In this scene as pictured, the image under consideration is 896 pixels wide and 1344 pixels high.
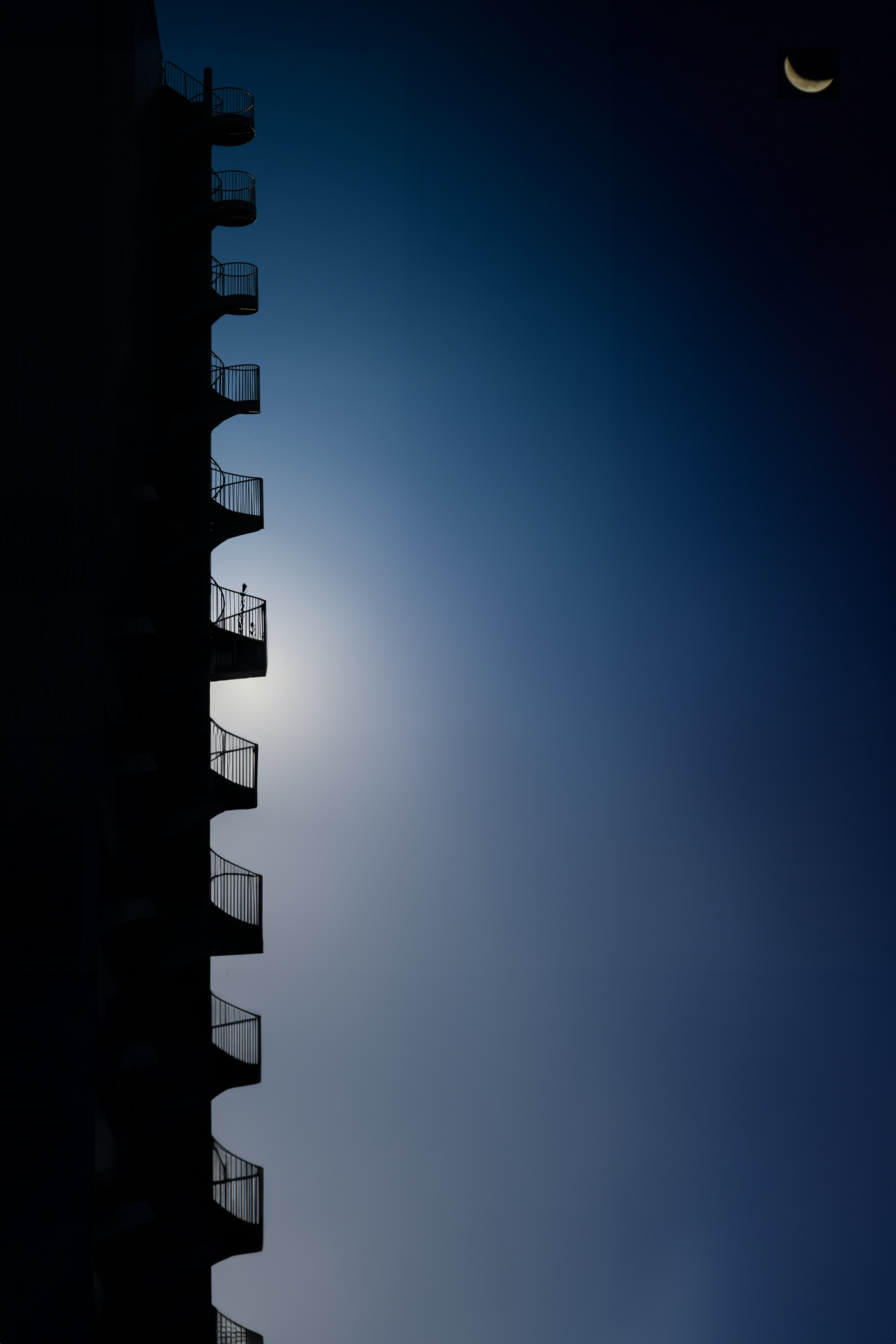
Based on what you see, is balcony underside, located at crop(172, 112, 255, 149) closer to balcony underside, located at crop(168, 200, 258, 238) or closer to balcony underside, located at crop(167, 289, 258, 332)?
balcony underside, located at crop(168, 200, 258, 238)

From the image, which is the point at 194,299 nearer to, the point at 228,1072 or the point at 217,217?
the point at 217,217

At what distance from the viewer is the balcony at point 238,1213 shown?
776 inches

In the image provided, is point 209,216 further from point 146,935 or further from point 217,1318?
point 217,1318

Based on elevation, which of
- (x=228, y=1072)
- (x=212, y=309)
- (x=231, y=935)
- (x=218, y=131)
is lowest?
(x=228, y=1072)

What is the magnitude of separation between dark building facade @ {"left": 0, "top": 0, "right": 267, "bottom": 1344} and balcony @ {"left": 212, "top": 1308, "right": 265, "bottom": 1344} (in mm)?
69

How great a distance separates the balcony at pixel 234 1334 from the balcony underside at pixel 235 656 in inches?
539

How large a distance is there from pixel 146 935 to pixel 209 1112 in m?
5.41

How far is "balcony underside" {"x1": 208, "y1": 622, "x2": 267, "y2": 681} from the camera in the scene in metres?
22.3

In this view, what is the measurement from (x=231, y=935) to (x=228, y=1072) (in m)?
2.89

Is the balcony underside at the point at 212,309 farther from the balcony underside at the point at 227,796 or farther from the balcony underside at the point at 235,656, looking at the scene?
the balcony underside at the point at 227,796

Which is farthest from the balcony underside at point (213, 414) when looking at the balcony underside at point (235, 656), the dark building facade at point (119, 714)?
the balcony underside at point (235, 656)

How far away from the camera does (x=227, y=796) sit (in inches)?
839

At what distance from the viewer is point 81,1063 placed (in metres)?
13.4

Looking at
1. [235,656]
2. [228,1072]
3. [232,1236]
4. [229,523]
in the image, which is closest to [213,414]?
[229,523]
